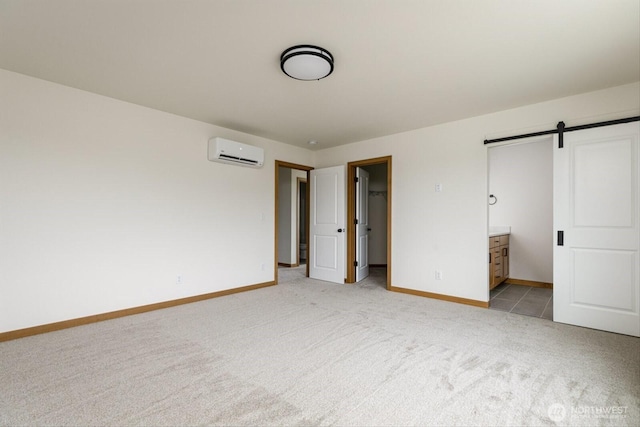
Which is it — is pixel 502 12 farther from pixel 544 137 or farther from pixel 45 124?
pixel 45 124

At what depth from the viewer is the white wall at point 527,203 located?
4.80 meters

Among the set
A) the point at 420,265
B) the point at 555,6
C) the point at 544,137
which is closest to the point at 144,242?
the point at 420,265

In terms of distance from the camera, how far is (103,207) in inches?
127

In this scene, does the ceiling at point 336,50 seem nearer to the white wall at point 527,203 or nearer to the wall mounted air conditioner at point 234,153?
the wall mounted air conditioner at point 234,153

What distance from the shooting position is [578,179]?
3.09m

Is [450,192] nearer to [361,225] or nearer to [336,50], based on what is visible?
[361,225]

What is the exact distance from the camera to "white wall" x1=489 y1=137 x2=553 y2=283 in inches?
189

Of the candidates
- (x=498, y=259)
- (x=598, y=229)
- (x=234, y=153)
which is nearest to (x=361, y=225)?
(x=498, y=259)

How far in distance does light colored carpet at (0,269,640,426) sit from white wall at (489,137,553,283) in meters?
2.16

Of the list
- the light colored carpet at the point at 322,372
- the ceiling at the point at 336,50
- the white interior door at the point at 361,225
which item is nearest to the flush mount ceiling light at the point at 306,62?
the ceiling at the point at 336,50

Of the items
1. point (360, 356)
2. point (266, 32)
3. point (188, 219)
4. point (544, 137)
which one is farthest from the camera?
point (188, 219)

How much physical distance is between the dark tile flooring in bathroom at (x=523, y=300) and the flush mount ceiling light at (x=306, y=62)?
3407mm

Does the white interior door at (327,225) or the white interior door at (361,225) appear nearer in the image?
the white interior door at (327,225)

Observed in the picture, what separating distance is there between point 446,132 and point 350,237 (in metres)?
2.23
